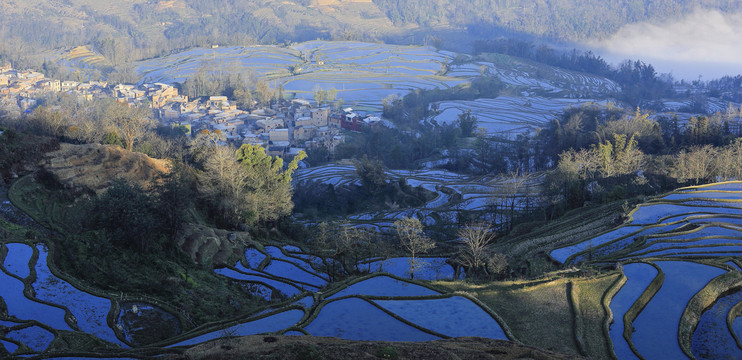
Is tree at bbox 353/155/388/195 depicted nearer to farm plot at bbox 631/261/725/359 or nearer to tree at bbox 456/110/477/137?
tree at bbox 456/110/477/137

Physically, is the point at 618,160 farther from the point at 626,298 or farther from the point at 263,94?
the point at 263,94

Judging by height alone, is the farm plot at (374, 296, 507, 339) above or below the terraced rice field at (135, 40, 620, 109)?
above

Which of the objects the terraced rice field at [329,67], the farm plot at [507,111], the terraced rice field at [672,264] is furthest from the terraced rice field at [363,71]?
the terraced rice field at [672,264]

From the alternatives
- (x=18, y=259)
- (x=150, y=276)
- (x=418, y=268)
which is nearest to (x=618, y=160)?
(x=418, y=268)

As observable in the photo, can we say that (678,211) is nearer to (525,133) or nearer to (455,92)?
(525,133)

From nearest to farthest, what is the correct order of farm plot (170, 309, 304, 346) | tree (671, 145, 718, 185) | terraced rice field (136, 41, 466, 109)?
1. farm plot (170, 309, 304, 346)
2. tree (671, 145, 718, 185)
3. terraced rice field (136, 41, 466, 109)

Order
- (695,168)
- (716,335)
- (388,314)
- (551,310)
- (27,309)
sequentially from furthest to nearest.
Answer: (695,168), (551,310), (388,314), (716,335), (27,309)

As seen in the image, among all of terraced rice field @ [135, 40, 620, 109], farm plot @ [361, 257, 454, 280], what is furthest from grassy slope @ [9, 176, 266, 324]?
terraced rice field @ [135, 40, 620, 109]
